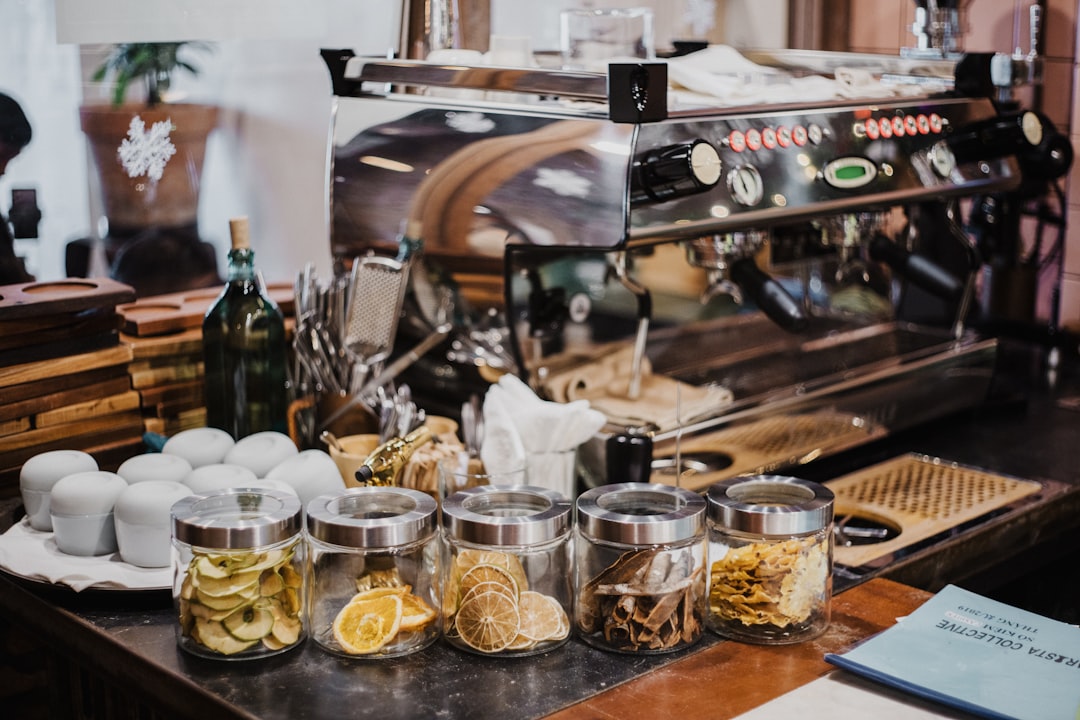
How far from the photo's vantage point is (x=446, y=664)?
45.2 inches

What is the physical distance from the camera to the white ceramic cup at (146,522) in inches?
50.6

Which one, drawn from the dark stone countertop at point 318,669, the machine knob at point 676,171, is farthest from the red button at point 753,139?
the dark stone countertop at point 318,669

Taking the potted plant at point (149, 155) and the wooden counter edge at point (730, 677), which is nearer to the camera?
the wooden counter edge at point (730, 677)

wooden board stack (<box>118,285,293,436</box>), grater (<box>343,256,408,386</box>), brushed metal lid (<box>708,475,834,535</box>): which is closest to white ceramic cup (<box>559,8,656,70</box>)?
grater (<box>343,256,408,386</box>)

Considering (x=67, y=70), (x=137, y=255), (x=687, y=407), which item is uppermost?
(x=67, y=70)

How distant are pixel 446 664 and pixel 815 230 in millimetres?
1065

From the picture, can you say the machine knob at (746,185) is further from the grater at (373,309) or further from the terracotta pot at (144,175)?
the terracotta pot at (144,175)

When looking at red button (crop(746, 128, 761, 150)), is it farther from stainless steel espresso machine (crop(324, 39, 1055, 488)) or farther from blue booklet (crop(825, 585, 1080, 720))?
blue booklet (crop(825, 585, 1080, 720))

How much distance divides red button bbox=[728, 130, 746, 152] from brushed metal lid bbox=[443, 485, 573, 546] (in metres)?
0.53

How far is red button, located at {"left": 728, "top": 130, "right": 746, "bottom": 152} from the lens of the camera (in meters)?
1.51

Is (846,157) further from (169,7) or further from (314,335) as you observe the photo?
(169,7)

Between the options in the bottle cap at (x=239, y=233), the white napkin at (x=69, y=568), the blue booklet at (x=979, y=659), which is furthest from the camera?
the bottle cap at (x=239, y=233)

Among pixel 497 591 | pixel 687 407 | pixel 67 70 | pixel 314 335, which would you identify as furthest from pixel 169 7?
pixel 497 591

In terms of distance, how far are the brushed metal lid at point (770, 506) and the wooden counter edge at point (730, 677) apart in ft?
0.37
